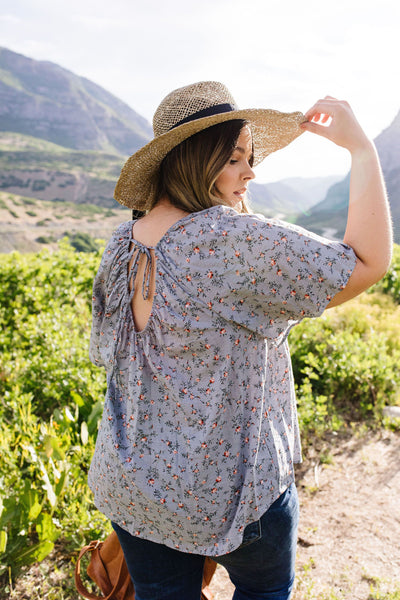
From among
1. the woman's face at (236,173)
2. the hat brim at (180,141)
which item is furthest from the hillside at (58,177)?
the woman's face at (236,173)

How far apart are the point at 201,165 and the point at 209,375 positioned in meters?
0.60

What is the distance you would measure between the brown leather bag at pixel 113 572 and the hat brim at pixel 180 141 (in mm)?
1305

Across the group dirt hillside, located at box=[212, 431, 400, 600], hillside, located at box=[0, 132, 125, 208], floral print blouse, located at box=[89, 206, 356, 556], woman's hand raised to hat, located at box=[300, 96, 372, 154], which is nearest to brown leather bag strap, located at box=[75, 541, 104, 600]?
floral print blouse, located at box=[89, 206, 356, 556]

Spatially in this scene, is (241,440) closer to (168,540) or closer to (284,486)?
(284,486)

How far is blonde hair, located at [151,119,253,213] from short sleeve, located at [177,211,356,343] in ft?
0.62

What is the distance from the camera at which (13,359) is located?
176 inches

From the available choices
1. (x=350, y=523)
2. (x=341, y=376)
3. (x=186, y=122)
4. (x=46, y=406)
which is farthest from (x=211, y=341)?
(x=341, y=376)

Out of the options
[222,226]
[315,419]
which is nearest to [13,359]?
[315,419]

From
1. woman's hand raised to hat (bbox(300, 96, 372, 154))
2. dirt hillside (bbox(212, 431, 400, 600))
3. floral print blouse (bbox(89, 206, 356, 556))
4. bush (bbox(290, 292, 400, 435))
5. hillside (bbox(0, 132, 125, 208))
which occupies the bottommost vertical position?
hillside (bbox(0, 132, 125, 208))

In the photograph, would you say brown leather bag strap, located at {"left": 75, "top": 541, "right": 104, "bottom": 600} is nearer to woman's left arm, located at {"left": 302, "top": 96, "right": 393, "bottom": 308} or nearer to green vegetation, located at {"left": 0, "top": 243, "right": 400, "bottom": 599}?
green vegetation, located at {"left": 0, "top": 243, "right": 400, "bottom": 599}

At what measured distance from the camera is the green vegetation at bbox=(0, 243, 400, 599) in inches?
99.0

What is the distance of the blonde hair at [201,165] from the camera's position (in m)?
1.30

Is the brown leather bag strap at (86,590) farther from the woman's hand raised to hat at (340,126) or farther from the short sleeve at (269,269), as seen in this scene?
the woman's hand raised to hat at (340,126)

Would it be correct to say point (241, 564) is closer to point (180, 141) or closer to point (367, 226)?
point (367, 226)
